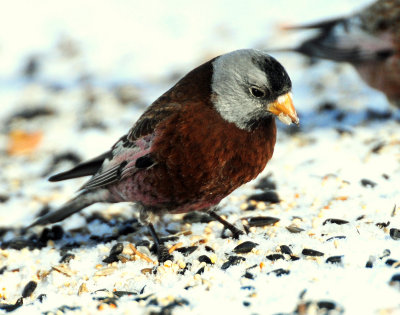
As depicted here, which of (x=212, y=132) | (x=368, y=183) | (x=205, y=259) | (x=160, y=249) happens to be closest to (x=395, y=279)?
(x=205, y=259)

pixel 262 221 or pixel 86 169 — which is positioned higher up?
pixel 86 169

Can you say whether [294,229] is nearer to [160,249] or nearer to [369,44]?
[160,249]

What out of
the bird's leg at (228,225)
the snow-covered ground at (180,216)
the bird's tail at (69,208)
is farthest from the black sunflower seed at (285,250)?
the bird's tail at (69,208)

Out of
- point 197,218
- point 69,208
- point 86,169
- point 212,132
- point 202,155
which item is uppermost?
point 212,132

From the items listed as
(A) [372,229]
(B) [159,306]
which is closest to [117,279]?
(B) [159,306]

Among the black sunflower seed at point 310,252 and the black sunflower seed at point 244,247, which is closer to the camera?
the black sunflower seed at point 310,252

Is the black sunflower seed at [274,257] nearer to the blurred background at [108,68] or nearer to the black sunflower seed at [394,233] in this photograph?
the black sunflower seed at [394,233]
